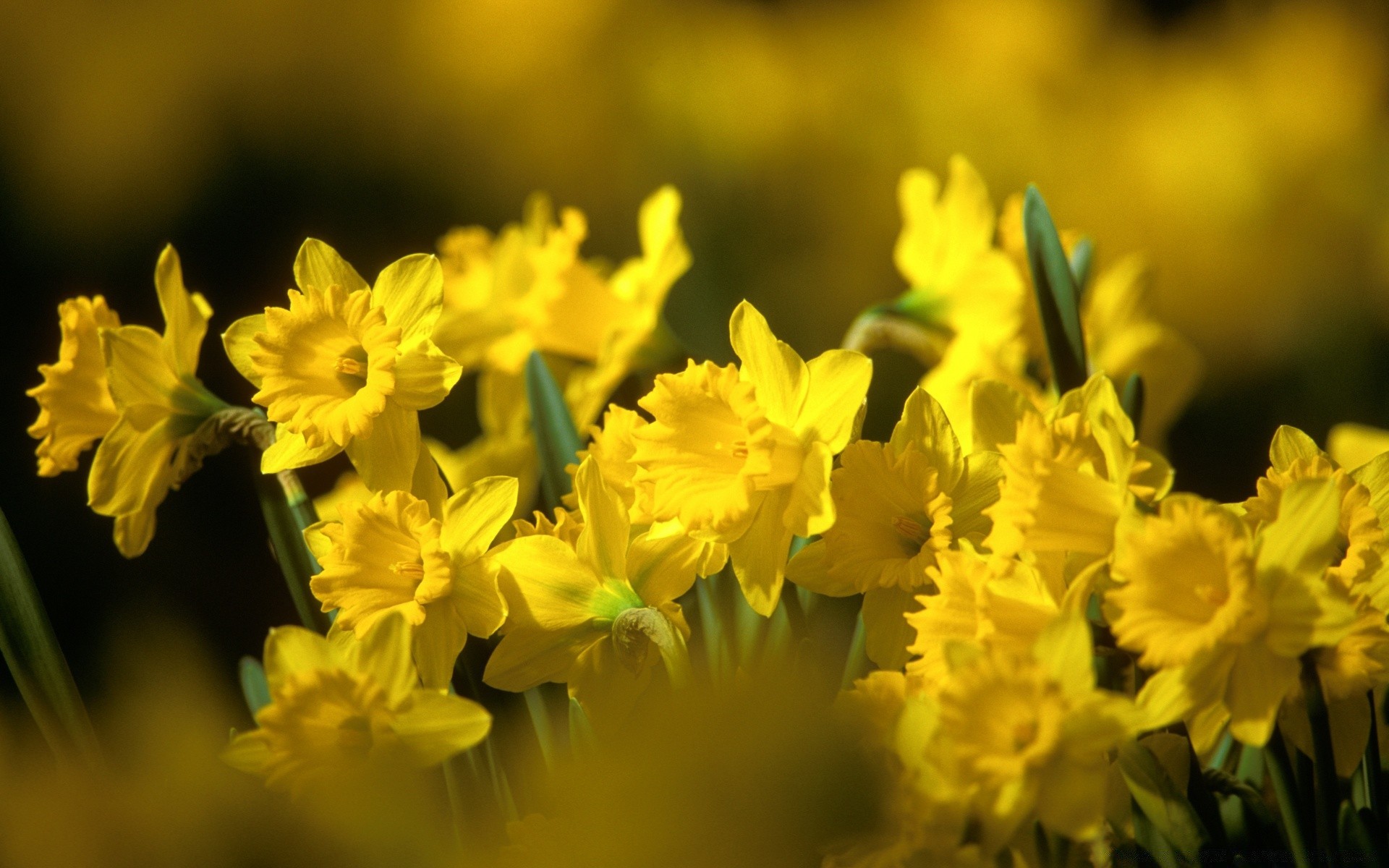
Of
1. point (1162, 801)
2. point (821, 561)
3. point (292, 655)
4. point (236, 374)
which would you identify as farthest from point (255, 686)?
point (236, 374)

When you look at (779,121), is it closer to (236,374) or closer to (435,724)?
(236,374)

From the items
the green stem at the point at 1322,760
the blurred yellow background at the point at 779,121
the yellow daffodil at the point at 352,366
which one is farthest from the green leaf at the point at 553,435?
the blurred yellow background at the point at 779,121

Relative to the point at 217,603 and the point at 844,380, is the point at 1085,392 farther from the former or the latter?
the point at 217,603

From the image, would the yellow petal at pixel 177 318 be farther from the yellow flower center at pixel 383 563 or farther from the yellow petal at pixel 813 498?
the yellow petal at pixel 813 498

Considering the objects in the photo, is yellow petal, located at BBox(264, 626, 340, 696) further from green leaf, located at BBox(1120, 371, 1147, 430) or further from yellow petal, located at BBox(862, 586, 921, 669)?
green leaf, located at BBox(1120, 371, 1147, 430)

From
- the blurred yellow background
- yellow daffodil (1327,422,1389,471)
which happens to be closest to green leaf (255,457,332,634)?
yellow daffodil (1327,422,1389,471)

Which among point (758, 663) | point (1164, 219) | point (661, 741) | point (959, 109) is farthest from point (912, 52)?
point (661, 741)
